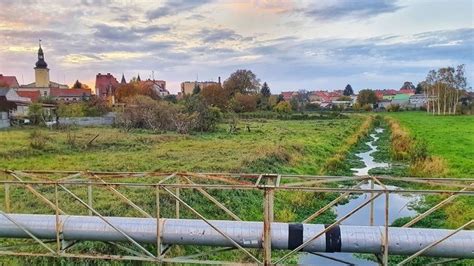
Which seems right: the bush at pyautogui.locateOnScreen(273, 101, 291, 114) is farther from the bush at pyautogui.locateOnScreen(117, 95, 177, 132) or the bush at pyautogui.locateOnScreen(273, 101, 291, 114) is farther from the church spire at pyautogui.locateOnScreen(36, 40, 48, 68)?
the church spire at pyautogui.locateOnScreen(36, 40, 48, 68)

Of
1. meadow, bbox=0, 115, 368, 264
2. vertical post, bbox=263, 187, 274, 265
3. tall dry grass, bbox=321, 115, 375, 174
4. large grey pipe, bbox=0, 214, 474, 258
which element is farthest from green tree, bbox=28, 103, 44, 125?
vertical post, bbox=263, 187, 274, 265

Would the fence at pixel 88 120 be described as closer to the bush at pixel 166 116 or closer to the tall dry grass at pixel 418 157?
the bush at pixel 166 116

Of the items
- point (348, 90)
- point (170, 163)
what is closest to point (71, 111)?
point (170, 163)

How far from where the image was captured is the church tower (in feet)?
363

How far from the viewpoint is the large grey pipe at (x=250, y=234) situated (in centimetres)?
884

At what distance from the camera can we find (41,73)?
364 feet

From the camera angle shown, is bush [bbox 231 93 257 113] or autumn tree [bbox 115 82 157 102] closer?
autumn tree [bbox 115 82 157 102]

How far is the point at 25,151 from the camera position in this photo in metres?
26.4

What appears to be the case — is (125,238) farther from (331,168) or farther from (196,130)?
(196,130)

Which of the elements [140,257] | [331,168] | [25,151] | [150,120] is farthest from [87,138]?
[140,257]

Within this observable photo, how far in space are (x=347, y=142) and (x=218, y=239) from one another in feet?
112

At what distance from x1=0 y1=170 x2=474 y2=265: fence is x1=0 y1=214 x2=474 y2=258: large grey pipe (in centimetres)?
10

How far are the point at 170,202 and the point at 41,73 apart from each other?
355ft

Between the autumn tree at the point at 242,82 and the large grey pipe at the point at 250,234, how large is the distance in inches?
3535
